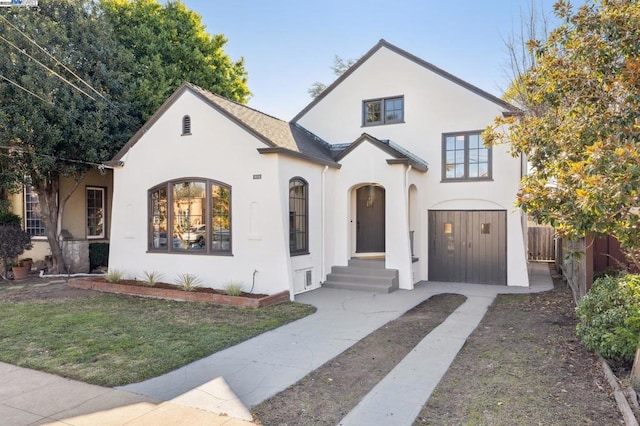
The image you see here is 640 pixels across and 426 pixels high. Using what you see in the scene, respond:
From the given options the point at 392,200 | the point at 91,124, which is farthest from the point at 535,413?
the point at 91,124

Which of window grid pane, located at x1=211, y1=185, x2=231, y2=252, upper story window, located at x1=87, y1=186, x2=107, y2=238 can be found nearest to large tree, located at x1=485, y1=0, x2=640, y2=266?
window grid pane, located at x1=211, y1=185, x2=231, y2=252

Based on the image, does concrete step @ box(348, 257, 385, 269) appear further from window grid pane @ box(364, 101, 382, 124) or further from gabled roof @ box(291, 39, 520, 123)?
gabled roof @ box(291, 39, 520, 123)

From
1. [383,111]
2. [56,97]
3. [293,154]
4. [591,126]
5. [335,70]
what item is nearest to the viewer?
[591,126]

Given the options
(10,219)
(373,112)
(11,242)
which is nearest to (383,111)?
(373,112)

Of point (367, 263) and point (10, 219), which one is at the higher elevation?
point (10, 219)

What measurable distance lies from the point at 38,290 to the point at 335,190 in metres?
8.79

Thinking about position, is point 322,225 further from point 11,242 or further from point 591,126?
point 11,242

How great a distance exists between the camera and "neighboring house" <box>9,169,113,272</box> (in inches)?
589

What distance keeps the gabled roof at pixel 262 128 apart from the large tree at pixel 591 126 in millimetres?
5664

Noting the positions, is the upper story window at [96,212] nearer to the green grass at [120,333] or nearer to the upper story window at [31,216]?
the upper story window at [31,216]

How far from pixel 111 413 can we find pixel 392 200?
863 centimetres

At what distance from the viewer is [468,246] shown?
488 inches

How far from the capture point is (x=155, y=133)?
1157 centimetres

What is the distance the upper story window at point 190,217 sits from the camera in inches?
419
